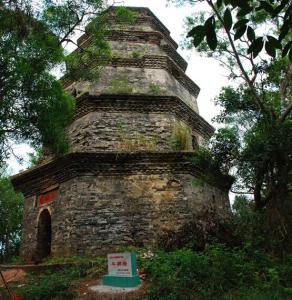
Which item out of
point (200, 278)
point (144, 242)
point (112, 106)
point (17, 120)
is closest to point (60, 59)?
point (17, 120)

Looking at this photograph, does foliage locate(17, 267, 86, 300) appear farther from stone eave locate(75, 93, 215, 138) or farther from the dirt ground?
stone eave locate(75, 93, 215, 138)

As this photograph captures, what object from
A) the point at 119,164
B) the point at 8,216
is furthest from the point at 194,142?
the point at 8,216

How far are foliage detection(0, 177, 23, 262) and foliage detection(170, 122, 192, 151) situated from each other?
1498 cm

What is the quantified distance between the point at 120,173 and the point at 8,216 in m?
15.3

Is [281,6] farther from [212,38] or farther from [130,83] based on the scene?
[130,83]

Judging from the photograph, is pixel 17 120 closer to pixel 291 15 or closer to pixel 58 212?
pixel 58 212

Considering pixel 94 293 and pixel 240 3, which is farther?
pixel 94 293

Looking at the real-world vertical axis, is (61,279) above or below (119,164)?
below

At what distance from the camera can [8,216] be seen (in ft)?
70.0

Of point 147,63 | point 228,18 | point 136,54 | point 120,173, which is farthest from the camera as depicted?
point 136,54

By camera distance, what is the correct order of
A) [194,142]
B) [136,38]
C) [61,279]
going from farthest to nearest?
1. [136,38]
2. [194,142]
3. [61,279]

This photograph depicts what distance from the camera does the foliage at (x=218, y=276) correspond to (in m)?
5.22

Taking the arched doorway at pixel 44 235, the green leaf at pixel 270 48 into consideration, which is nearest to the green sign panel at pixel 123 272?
the arched doorway at pixel 44 235

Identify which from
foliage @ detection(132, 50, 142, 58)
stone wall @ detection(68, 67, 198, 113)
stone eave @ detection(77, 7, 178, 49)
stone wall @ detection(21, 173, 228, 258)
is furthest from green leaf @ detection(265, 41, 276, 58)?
stone eave @ detection(77, 7, 178, 49)
